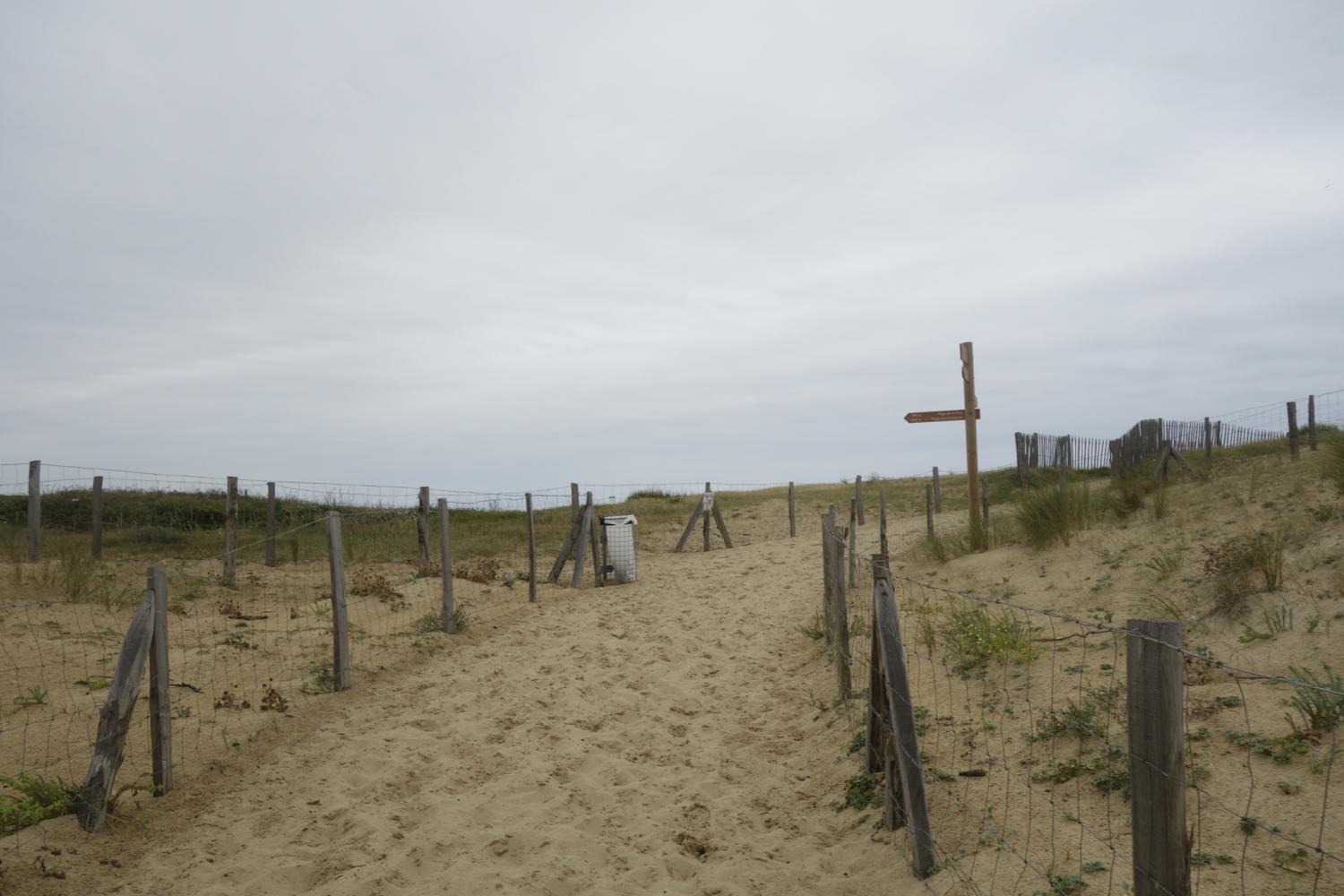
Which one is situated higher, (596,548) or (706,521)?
(706,521)

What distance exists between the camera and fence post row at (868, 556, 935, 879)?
407cm

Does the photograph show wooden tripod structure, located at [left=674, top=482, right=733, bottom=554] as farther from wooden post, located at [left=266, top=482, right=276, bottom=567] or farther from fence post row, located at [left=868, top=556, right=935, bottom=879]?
fence post row, located at [left=868, top=556, right=935, bottom=879]

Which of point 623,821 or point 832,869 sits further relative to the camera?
point 623,821

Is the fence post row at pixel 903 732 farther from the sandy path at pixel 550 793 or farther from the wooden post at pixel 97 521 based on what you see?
the wooden post at pixel 97 521

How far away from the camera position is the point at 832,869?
14.6ft

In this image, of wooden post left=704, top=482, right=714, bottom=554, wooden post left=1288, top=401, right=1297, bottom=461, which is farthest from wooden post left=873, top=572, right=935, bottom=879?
wooden post left=704, top=482, right=714, bottom=554

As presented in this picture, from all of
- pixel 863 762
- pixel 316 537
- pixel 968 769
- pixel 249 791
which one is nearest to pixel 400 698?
pixel 249 791

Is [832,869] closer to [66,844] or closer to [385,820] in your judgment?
[385,820]

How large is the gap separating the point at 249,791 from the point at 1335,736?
6.45 meters

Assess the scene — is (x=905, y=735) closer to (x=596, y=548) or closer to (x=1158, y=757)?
(x=1158, y=757)

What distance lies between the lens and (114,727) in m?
5.19

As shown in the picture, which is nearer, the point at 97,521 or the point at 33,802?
the point at 33,802

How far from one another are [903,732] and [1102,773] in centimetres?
127

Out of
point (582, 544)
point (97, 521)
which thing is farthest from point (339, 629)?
point (97, 521)
